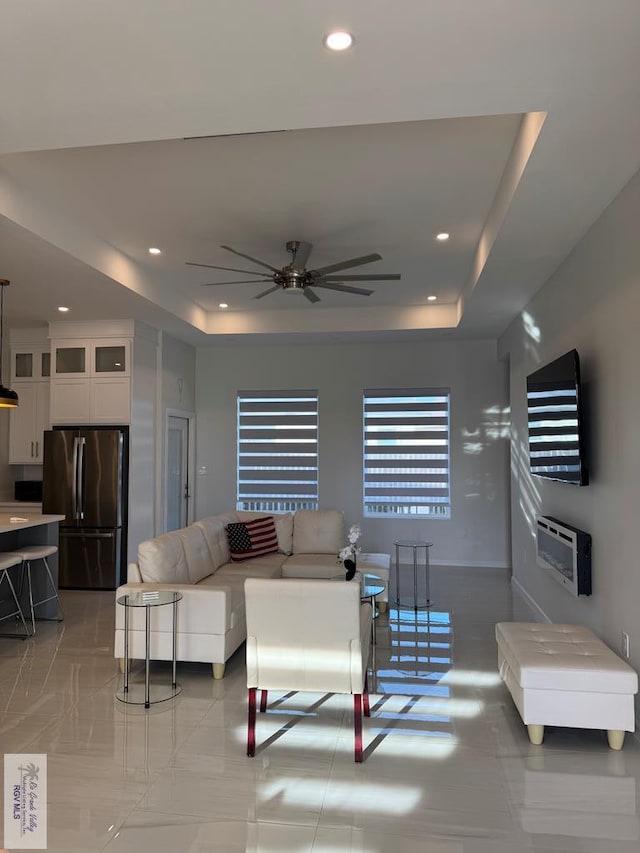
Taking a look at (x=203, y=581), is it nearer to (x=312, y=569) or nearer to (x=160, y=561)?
(x=160, y=561)

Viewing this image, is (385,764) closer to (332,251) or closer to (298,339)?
(332,251)

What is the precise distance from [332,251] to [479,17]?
128 inches

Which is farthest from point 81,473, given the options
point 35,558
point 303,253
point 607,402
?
point 607,402

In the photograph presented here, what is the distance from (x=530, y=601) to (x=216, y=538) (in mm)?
3088

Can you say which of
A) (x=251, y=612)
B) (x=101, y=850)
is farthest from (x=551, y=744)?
(x=101, y=850)

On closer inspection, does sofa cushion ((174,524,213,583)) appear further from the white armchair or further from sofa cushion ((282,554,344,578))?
the white armchair

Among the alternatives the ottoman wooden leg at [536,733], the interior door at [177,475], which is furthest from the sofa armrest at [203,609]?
the interior door at [177,475]

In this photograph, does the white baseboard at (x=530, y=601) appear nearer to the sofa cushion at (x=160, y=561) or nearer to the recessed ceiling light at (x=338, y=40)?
the sofa cushion at (x=160, y=561)

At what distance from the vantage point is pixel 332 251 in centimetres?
516

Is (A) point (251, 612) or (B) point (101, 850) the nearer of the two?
(B) point (101, 850)

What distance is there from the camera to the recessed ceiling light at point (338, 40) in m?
2.02

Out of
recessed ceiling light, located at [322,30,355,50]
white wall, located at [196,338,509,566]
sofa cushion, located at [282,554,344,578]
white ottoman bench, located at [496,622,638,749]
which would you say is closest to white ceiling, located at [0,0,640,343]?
recessed ceiling light, located at [322,30,355,50]

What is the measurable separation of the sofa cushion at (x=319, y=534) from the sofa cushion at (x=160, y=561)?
2.05 metres

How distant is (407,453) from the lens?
7855 millimetres
